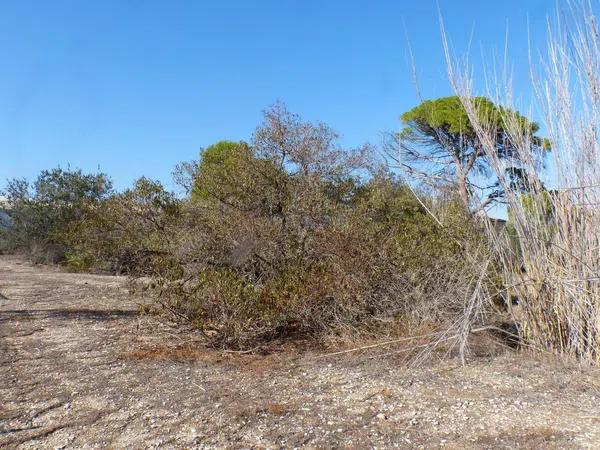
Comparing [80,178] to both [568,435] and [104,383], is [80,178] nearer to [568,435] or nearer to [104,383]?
[104,383]

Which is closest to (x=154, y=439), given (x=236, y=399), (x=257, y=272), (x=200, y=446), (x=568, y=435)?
(x=200, y=446)

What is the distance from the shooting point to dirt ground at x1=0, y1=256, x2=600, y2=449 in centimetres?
326

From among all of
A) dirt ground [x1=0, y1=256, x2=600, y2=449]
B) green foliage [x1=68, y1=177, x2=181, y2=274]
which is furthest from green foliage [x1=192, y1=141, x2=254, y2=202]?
dirt ground [x1=0, y1=256, x2=600, y2=449]

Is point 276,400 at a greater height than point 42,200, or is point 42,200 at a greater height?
point 42,200

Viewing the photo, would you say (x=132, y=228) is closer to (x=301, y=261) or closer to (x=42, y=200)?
(x=301, y=261)

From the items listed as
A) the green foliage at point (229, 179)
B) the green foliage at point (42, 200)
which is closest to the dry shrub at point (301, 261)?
the green foliage at point (229, 179)

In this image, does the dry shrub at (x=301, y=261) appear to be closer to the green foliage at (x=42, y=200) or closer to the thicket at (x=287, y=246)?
the thicket at (x=287, y=246)

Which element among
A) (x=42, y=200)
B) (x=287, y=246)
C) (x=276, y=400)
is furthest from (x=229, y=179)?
(x=42, y=200)

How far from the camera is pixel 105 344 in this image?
588 centimetres

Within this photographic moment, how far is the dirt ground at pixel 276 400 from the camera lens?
3.26 metres

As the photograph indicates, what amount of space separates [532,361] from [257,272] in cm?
346

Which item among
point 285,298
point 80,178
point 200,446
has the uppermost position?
point 80,178

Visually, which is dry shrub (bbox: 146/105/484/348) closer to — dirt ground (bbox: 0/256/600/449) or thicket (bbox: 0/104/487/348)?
thicket (bbox: 0/104/487/348)

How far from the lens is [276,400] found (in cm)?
398
